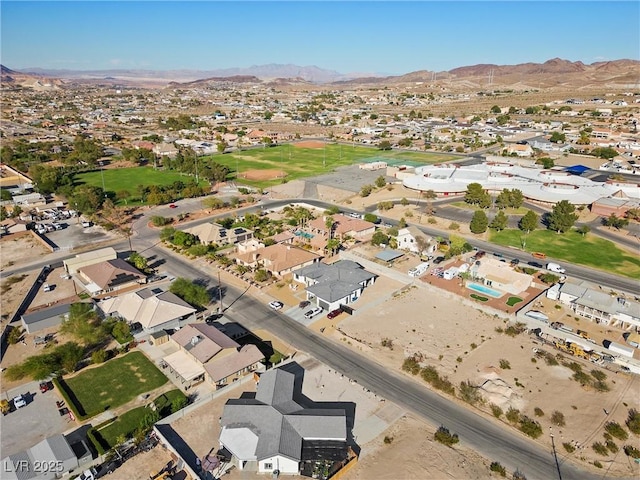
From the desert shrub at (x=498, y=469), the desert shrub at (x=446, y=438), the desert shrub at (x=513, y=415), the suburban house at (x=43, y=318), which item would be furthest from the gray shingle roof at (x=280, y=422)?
the suburban house at (x=43, y=318)

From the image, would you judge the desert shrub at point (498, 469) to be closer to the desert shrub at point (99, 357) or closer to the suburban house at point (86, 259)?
the desert shrub at point (99, 357)

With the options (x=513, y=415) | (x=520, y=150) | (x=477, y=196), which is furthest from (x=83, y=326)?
(x=520, y=150)

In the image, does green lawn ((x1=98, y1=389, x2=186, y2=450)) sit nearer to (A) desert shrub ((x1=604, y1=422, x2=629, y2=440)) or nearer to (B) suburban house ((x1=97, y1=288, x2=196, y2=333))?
(B) suburban house ((x1=97, y1=288, x2=196, y2=333))

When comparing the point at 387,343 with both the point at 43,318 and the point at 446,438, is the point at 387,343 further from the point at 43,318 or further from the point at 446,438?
the point at 43,318

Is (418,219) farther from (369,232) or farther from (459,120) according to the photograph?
(459,120)

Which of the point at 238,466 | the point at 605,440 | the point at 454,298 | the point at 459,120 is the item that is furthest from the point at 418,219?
the point at 459,120

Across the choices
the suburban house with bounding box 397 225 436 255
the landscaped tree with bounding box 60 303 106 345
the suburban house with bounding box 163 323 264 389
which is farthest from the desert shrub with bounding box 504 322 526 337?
the landscaped tree with bounding box 60 303 106 345
